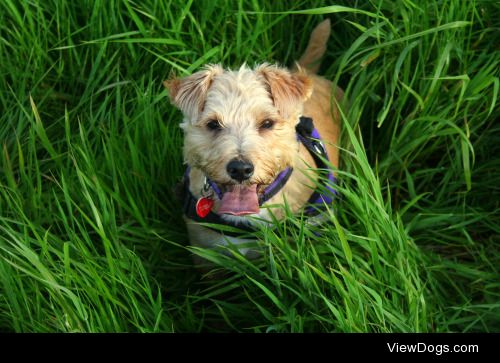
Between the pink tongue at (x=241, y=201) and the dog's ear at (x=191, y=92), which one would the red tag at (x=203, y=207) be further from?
the dog's ear at (x=191, y=92)

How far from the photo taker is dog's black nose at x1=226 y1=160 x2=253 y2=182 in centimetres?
295

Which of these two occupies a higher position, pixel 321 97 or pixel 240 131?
pixel 321 97

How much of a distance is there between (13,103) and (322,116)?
2081 millimetres

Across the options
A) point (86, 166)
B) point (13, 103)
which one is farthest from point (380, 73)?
point (13, 103)

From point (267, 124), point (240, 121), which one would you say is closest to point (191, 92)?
point (240, 121)

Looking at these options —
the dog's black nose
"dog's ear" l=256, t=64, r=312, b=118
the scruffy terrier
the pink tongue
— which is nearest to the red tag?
the scruffy terrier

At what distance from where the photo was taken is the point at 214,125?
322cm

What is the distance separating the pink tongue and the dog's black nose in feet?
0.46

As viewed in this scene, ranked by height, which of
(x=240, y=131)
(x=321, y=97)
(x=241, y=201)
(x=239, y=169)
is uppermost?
(x=321, y=97)

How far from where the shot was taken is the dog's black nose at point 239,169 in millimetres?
2947

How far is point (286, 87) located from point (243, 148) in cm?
47

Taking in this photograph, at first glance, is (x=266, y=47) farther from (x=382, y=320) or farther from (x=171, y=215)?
(x=382, y=320)

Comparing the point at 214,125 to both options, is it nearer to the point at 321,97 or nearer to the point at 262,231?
the point at 262,231

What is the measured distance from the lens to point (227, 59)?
13.4 feet
